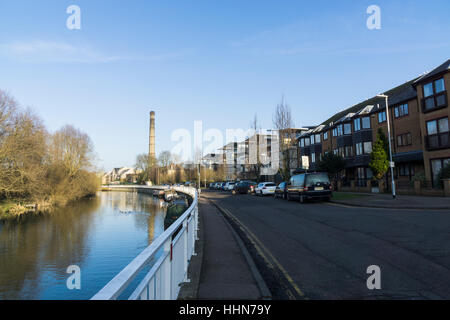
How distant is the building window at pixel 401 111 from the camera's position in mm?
30578

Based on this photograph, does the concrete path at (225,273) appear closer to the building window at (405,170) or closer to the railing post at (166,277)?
the railing post at (166,277)

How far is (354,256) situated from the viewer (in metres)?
7.16

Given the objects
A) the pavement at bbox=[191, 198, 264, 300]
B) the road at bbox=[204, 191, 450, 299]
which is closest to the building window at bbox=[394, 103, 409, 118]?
the road at bbox=[204, 191, 450, 299]

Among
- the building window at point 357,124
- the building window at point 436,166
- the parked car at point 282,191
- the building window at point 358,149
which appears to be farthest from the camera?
the building window at point 357,124

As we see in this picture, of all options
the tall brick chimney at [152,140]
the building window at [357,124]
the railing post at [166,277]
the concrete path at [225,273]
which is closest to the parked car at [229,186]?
the building window at [357,124]

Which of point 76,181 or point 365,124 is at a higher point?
point 365,124

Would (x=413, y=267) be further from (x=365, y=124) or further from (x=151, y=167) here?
(x=151, y=167)

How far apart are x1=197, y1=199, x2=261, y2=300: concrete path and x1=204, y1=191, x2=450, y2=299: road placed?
1.38ft

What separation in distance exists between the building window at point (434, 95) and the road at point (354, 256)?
53.3ft

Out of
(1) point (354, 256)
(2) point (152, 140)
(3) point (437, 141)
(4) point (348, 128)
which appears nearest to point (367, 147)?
(4) point (348, 128)

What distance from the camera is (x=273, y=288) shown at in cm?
531

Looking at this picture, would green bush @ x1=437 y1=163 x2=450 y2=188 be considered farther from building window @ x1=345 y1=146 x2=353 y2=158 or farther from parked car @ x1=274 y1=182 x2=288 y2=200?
building window @ x1=345 y1=146 x2=353 y2=158
